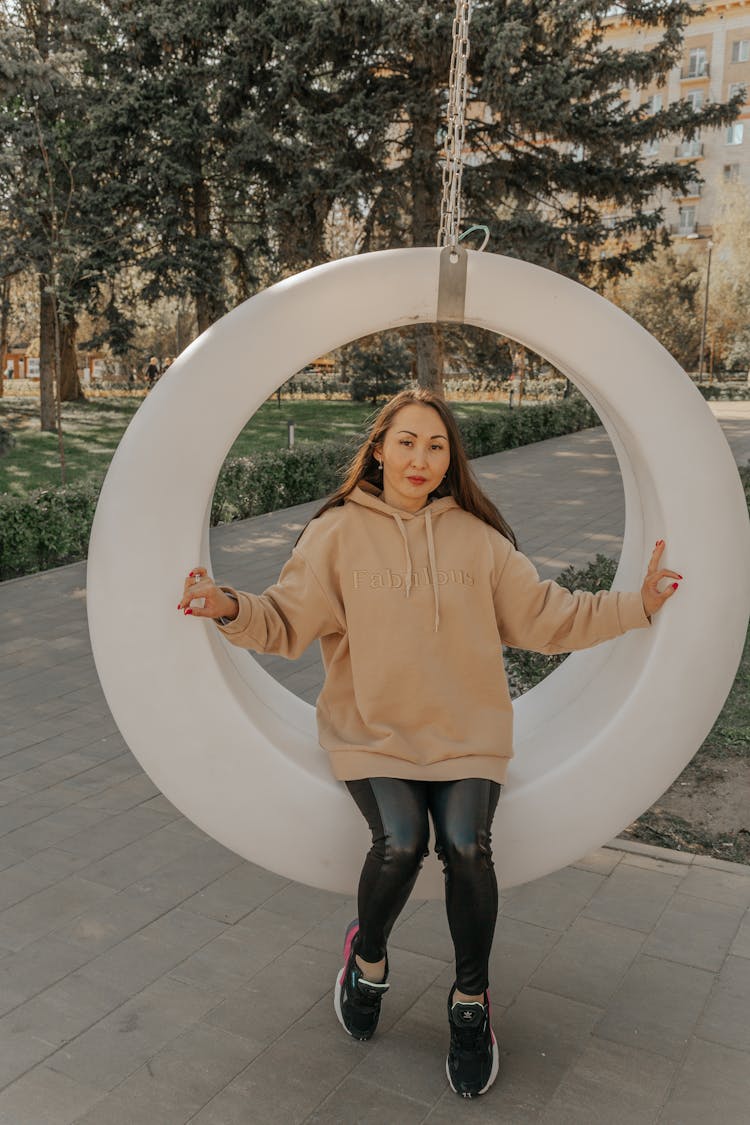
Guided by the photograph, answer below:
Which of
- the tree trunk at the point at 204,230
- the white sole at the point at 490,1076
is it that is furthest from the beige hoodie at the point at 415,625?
the tree trunk at the point at 204,230

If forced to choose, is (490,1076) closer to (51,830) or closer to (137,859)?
(137,859)

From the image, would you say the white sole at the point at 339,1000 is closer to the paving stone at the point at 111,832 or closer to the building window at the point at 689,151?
Answer: the paving stone at the point at 111,832

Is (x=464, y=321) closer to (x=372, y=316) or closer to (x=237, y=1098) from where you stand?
(x=372, y=316)

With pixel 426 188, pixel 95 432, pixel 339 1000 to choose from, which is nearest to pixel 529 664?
pixel 339 1000

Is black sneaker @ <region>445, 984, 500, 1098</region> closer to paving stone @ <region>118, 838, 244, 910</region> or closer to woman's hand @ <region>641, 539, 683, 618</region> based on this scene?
woman's hand @ <region>641, 539, 683, 618</region>

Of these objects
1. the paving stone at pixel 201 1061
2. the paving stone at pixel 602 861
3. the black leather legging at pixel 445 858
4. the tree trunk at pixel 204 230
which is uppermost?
the tree trunk at pixel 204 230

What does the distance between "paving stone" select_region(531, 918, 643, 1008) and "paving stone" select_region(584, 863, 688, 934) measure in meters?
0.06

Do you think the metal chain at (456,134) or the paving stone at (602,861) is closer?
the metal chain at (456,134)

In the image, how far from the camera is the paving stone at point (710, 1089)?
261cm

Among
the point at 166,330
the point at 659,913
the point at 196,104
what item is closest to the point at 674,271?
the point at 166,330

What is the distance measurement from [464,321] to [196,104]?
16404 mm

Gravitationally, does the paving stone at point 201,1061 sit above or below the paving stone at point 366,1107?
below

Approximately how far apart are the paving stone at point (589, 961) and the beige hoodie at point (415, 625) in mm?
848

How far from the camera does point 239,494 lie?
12461mm
